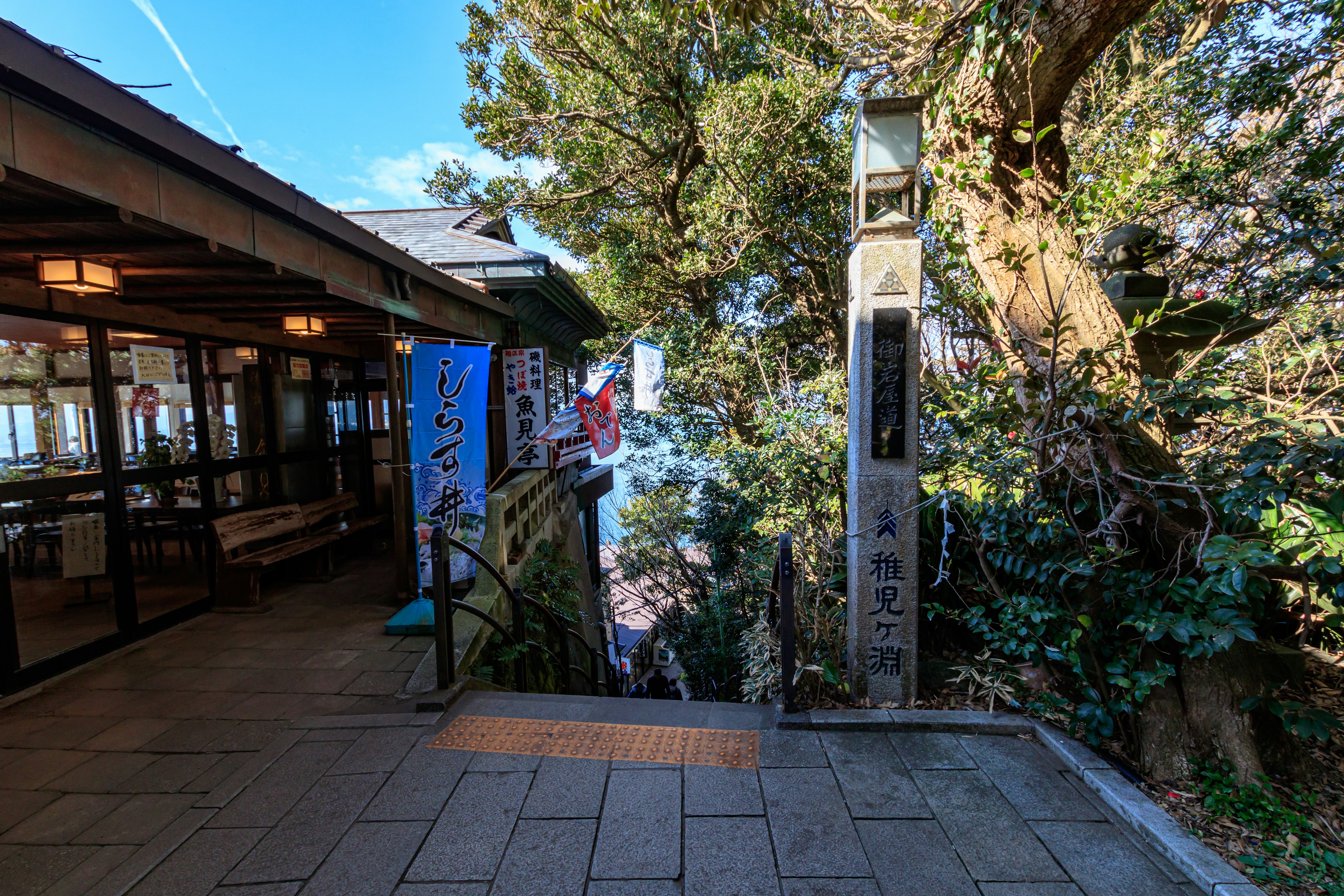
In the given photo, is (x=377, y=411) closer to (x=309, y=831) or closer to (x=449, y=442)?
(x=449, y=442)

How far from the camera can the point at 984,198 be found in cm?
418

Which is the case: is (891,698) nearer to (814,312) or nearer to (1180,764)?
(1180,764)

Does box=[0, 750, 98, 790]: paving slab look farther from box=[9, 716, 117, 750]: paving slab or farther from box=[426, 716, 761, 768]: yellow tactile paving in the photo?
box=[426, 716, 761, 768]: yellow tactile paving

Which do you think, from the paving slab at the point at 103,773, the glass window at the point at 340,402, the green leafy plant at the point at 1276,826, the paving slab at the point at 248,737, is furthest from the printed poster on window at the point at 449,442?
the green leafy plant at the point at 1276,826

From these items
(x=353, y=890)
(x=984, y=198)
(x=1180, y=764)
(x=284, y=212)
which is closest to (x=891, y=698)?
(x=1180, y=764)

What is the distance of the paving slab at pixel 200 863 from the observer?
99.0 inches

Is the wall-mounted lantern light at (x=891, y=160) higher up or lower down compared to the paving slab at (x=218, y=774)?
higher up

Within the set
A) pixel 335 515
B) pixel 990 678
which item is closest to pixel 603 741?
pixel 990 678

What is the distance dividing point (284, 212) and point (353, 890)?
4216 mm

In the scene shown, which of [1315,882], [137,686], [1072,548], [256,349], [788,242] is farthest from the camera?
[788,242]

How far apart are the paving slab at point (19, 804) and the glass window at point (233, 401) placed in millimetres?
3683

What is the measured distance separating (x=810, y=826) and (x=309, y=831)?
7.96 feet

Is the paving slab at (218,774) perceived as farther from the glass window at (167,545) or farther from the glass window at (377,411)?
the glass window at (377,411)

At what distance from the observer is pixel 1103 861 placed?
8.61 feet
